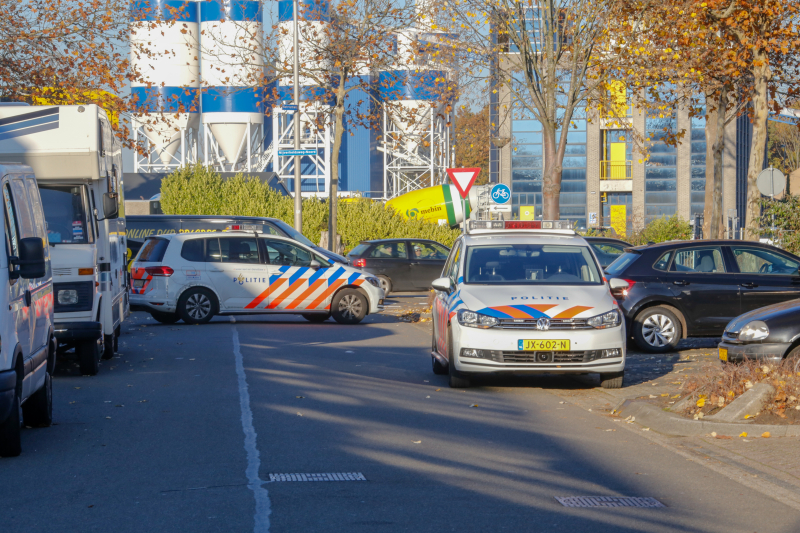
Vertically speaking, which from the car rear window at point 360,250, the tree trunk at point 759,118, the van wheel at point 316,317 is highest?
the tree trunk at point 759,118

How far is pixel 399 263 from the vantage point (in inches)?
1089

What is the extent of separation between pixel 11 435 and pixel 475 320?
4724 mm

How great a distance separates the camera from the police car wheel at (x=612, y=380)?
1059cm

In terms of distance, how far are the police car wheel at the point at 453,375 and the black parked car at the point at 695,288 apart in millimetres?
4114

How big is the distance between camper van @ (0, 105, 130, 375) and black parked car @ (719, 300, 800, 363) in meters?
7.04

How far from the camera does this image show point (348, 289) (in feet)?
63.6

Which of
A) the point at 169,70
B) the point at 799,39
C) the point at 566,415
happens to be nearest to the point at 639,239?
the point at 799,39

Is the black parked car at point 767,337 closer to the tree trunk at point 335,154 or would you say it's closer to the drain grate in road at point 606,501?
the drain grate in road at point 606,501

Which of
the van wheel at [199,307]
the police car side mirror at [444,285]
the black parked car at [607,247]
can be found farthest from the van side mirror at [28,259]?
the black parked car at [607,247]

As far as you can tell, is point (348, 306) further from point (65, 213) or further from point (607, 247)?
point (65, 213)

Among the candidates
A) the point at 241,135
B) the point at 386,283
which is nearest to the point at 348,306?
the point at 386,283

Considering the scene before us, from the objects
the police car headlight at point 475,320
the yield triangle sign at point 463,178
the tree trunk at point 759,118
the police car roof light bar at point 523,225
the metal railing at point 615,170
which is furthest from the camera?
the metal railing at point 615,170

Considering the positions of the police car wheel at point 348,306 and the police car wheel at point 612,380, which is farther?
the police car wheel at point 348,306

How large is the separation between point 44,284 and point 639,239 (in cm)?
2790
